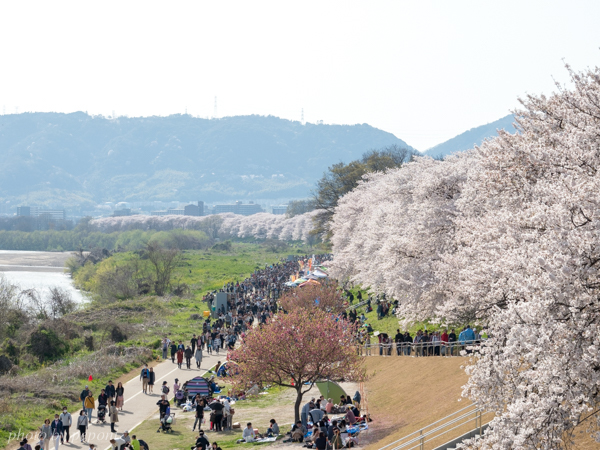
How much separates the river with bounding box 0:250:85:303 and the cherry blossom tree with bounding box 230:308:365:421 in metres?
59.5

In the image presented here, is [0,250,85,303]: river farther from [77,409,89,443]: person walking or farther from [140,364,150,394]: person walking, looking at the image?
[77,409,89,443]: person walking

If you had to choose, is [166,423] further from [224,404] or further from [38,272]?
[38,272]

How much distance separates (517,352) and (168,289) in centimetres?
6836

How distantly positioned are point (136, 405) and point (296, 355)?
963 centimetres

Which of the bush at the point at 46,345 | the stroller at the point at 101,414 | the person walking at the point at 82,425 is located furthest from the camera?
the bush at the point at 46,345

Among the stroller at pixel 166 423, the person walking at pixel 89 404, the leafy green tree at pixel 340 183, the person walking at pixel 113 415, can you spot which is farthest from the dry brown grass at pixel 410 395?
the leafy green tree at pixel 340 183

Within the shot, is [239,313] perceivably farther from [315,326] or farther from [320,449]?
[320,449]

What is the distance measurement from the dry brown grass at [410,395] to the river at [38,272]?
191ft

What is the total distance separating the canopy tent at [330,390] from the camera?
23.7 m

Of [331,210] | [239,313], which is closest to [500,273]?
[239,313]

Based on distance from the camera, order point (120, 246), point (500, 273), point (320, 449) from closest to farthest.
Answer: point (500, 273), point (320, 449), point (120, 246)

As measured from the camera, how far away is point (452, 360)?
2438cm

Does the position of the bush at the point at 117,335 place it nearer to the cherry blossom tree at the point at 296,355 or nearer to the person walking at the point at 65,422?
the person walking at the point at 65,422

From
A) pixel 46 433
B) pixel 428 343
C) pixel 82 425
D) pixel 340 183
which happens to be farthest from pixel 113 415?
pixel 340 183
